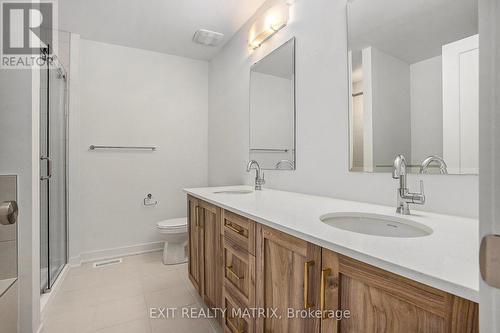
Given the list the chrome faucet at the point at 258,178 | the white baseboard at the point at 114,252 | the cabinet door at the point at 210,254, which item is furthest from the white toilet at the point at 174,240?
the chrome faucet at the point at 258,178

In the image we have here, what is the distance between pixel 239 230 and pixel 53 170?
1979 mm

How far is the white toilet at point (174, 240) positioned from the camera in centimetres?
246

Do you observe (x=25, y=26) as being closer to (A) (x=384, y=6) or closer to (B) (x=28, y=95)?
(B) (x=28, y=95)

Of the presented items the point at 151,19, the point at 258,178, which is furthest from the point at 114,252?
the point at 151,19

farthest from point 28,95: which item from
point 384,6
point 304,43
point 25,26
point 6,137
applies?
point 384,6

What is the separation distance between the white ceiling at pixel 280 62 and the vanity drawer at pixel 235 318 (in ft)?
5.02

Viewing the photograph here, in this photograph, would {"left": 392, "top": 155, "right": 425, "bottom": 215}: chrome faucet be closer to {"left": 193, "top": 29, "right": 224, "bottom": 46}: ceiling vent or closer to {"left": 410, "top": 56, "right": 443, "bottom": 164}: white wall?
{"left": 410, "top": 56, "right": 443, "bottom": 164}: white wall

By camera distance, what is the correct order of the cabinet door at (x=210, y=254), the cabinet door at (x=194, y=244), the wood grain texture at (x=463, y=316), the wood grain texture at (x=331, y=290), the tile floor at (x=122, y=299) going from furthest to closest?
the cabinet door at (x=194, y=244), the tile floor at (x=122, y=299), the cabinet door at (x=210, y=254), the wood grain texture at (x=331, y=290), the wood grain texture at (x=463, y=316)

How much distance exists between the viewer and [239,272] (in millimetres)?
1198

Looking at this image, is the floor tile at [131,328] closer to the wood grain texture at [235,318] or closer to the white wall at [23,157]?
the white wall at [23,157]

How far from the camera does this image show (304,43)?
1652mm

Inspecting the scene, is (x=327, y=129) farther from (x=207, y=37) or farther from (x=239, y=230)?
(x=207, y=37)

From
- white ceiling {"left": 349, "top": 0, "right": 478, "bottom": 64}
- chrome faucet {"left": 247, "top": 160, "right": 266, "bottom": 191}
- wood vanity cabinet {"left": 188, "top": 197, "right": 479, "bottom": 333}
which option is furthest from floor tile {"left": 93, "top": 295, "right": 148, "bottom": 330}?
white ceiling {"left": 349, "top": 0, "right": 478, "bottom": 64}

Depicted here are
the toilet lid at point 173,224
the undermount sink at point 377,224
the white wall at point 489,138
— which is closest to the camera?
the white wall at point 489,138
